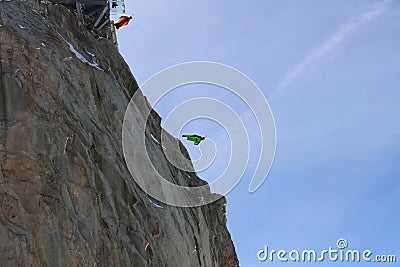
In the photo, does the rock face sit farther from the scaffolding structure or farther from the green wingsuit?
the green wingsuit

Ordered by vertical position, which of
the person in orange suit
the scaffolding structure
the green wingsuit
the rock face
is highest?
the person in orange suit

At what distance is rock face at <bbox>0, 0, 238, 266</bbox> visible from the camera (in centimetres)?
1435

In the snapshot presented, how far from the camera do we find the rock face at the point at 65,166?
1435cm

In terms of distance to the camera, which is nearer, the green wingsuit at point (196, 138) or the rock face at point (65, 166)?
the rock face at point (65, 166)

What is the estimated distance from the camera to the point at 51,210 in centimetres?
1466

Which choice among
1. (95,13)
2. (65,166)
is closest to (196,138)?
(95,13)

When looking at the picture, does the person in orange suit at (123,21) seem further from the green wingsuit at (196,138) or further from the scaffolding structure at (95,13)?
Result: the green wingsuit at (196,138)

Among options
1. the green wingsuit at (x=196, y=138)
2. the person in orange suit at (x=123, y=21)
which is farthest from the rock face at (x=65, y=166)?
the person in orange suit at (x=123, y=21)

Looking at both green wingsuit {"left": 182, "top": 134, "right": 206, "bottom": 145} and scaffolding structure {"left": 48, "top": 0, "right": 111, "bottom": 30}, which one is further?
green wingsuit {"left": 182, "top": 134, "right": 206, "bottom": 145}

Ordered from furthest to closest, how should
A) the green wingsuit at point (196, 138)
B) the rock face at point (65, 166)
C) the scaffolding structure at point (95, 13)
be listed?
1. the green wingsuit at point (196, 138)
2. the scaffolding structure at point (95, 13)
3. the rock face at point (65, 166)

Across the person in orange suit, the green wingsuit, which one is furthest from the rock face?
the person in orange suit

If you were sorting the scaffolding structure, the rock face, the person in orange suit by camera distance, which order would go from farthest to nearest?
the person in orange suit < the scaffolding structure < the rock face

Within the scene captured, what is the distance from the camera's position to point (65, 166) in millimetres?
16203

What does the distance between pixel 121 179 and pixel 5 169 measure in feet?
16.1
